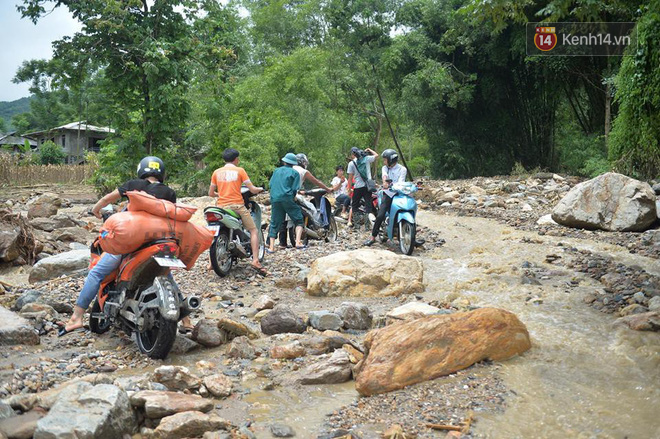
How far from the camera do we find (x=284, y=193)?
32.1ft

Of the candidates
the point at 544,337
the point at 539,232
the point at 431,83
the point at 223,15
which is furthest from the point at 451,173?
the point at 544,337

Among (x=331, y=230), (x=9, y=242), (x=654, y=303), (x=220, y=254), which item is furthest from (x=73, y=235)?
(x=654, y=303)

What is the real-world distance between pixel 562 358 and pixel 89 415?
367cm

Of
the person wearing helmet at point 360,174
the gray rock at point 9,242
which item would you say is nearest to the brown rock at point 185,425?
the gray rock at point 9,242

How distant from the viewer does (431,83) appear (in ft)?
84.3

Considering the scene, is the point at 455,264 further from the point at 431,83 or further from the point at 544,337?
the point at 431,83

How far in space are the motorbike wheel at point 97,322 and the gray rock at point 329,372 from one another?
2.08 meters

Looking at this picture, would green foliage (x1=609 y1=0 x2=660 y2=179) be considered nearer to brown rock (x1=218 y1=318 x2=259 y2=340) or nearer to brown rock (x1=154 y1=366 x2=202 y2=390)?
brown rock (x1=218 y1=318 x2=259 y2=340)

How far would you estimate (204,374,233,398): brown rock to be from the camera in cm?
416

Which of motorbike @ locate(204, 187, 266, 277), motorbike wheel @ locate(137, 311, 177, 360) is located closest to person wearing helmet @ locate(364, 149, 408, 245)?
A: motorbike @ locate(204, 187, 266, 277)

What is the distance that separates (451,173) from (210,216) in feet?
75.8

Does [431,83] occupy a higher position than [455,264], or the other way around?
[431,83]

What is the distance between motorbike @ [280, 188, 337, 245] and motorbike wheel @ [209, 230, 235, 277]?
2.60 meters

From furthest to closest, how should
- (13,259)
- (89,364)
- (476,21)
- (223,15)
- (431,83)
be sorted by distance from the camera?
(431,83) → (223,15) → (13,259) → (476,21) → (89,364)
